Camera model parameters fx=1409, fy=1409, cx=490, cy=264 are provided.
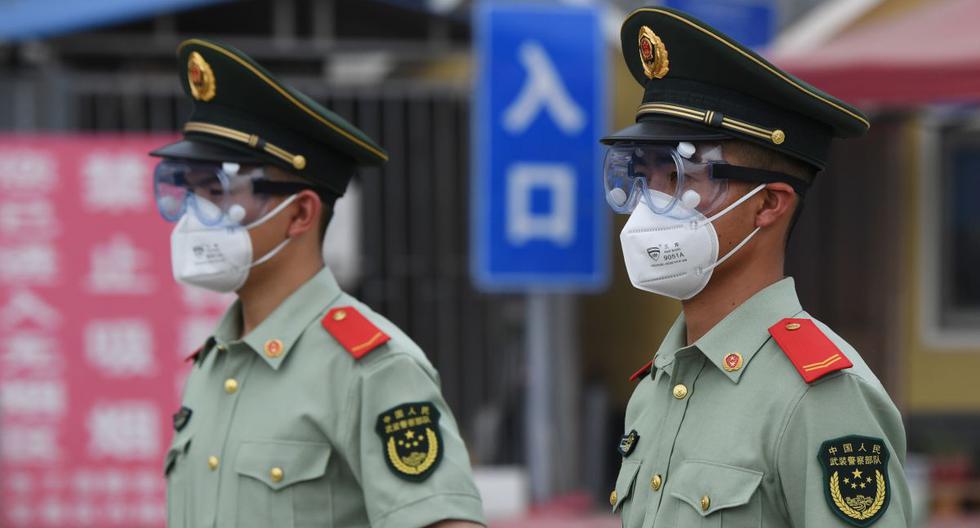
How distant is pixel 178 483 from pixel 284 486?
306mm

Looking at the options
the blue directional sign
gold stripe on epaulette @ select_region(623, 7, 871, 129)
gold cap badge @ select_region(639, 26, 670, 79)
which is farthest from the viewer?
the blue directional sign

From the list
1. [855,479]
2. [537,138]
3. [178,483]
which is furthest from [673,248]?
[537,138]

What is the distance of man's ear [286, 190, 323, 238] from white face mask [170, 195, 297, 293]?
0.06 ft

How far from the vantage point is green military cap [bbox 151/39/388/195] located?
2979mm

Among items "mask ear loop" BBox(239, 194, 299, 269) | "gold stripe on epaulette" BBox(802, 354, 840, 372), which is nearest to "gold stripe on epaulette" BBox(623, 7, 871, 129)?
"gold stripe on epaulette" BBox(802, 354, 840, 372)

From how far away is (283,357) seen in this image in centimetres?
289

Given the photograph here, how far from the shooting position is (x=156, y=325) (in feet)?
22.9

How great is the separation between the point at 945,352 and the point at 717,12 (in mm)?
3375

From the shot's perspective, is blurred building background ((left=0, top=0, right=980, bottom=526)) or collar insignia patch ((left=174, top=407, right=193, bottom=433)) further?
blurred building background ((left=0, top=0, right=980, bottom=526))

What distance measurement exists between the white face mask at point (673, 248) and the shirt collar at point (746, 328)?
84mm

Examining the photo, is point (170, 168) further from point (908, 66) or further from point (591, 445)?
point (591, 445)

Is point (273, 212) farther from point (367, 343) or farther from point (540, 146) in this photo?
point (540, 146)

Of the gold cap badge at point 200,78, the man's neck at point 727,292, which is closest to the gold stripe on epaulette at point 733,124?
the man's neck at point 727,292

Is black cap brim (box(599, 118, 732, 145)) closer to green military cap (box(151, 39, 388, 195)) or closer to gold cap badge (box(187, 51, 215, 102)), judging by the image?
green military cap (box(151, 39, 388, 195))
